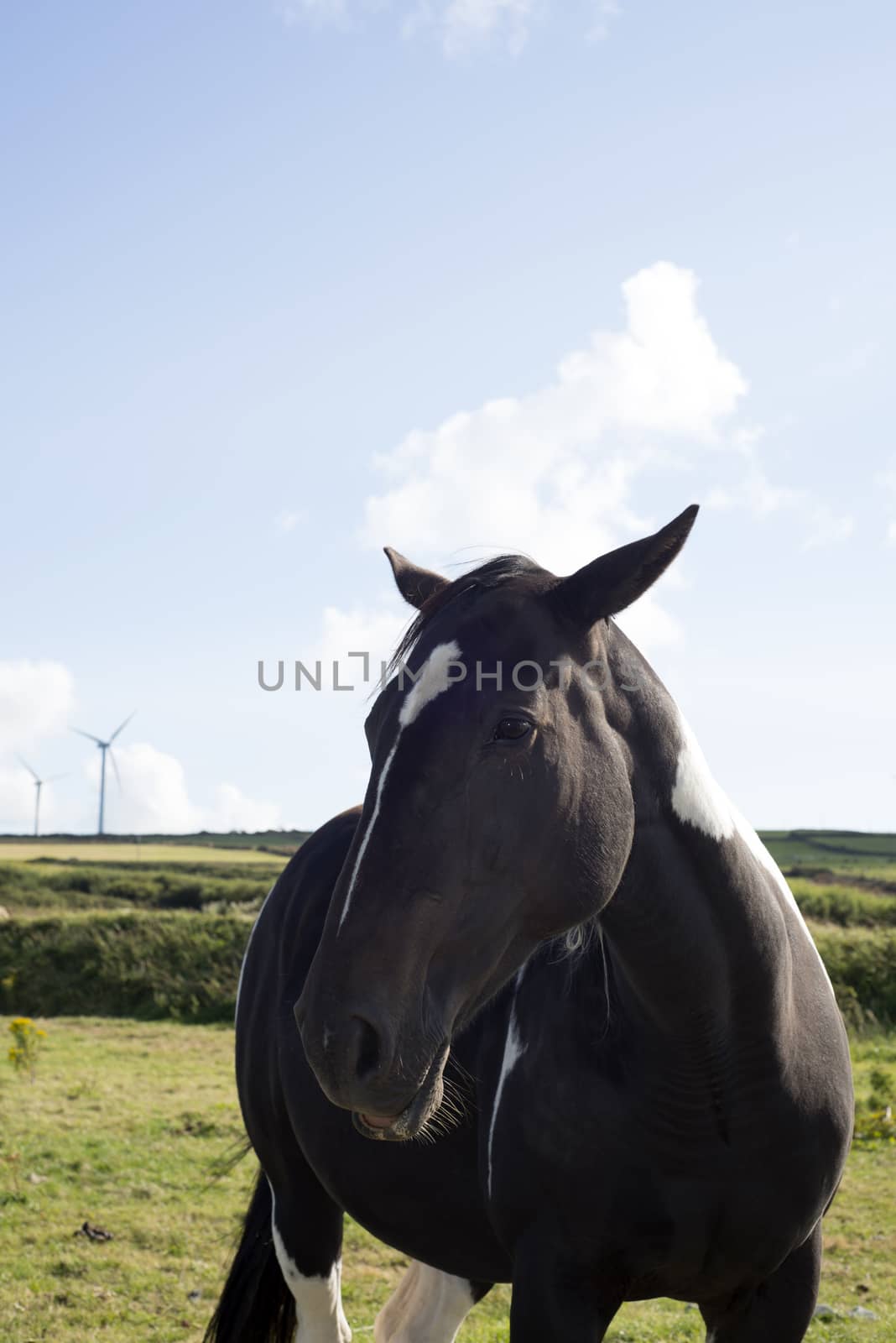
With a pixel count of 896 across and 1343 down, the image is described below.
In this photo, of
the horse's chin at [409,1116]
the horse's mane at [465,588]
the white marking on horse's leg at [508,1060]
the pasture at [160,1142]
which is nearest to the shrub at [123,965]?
the pasture at [160,1142]

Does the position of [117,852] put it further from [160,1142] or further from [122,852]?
[160,1142]

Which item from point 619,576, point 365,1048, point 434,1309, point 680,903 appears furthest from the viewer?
point 434,1309

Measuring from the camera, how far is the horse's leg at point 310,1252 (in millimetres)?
3797

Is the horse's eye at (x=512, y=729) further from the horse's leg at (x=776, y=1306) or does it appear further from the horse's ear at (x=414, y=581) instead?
the horse's leg at (x=776, y=1306)

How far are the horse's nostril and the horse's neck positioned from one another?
69 centimetres

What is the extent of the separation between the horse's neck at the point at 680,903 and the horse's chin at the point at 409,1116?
0.58 meters

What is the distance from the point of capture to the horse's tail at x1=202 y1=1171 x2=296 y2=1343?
4.04 metres

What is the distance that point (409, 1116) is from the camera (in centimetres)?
190

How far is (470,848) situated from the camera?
1996 mm


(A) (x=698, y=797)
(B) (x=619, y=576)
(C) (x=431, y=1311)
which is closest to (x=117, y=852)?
(C) (x=431, y=1311)

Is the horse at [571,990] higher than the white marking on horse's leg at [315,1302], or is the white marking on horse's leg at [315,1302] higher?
the horse at [571,990]

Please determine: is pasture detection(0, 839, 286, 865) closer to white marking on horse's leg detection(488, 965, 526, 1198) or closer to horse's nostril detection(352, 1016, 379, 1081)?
white marking on horse's leg detection(488, 965, 526, 1198)

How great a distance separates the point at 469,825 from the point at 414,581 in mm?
1103

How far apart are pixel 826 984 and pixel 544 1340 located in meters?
1.15
